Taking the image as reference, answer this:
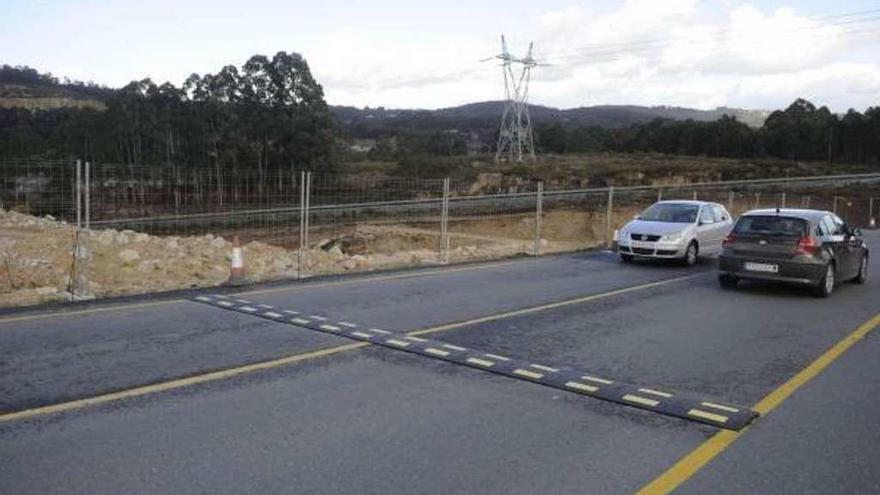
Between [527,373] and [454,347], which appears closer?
[527,373]

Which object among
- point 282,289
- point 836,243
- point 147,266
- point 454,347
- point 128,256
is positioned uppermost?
point 836,243

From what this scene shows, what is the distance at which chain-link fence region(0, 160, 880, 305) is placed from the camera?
16.1 m

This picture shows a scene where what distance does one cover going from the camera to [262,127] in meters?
77.9

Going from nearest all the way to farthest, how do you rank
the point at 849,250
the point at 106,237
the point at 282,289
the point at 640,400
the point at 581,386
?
the point at 640,400 → the point at 581,386 → the point at 282,289 → the point at 849,250 → the point at 106,237

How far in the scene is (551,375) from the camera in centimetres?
719

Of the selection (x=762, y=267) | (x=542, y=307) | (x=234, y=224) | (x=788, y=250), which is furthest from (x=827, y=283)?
(x=234, y=224)

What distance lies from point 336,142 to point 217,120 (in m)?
13.0

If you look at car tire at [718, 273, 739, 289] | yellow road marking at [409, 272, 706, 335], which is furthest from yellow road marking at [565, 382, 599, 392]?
car tire at [718, 273, 739, 289]

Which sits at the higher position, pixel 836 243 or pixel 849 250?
pixel 836 243

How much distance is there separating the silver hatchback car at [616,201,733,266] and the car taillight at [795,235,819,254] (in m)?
4.79

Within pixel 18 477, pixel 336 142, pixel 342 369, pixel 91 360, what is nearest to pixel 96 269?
pixel 91 360

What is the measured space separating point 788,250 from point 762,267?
0.51 m

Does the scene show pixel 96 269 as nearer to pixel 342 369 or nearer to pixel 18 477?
pixel 342 369

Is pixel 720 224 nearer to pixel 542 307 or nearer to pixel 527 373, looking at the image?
pixel 542 307
